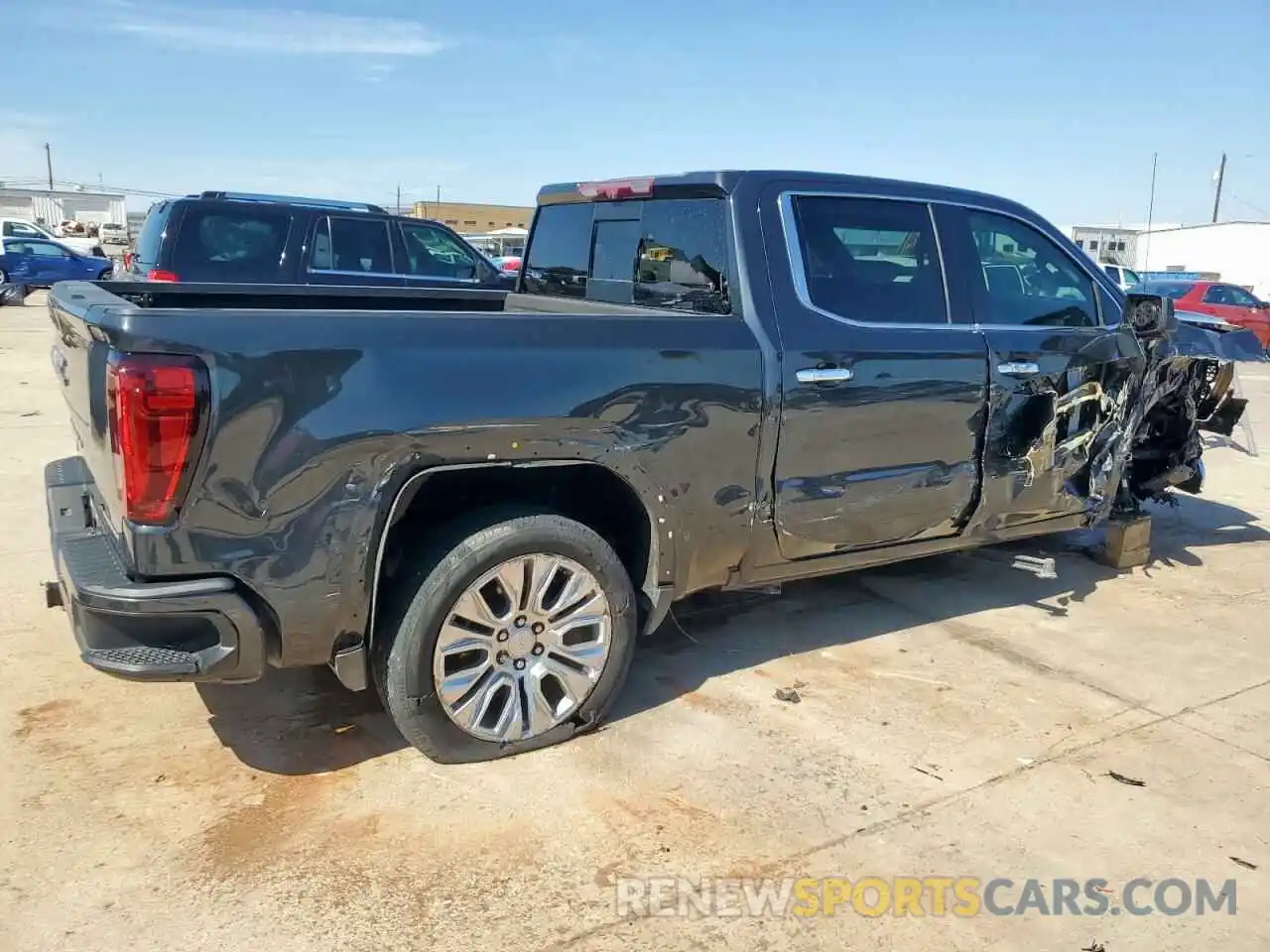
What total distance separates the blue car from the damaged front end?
2241 cm

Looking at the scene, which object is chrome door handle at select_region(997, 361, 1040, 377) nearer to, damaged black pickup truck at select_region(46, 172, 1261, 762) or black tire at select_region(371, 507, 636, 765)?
damaged black pickup truck at select_region(46, 172, 1261, 762)

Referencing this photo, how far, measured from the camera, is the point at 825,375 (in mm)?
3715

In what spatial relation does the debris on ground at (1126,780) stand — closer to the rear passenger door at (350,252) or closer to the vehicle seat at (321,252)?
the rear passenger door at (350,252)

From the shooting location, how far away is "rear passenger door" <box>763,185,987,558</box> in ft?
12.2

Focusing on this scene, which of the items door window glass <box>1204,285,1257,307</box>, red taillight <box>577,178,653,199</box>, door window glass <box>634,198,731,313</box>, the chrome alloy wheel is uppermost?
red taillight <box>577,178,653,199</box>

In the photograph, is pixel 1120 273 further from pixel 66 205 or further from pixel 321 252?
pixel 66 205

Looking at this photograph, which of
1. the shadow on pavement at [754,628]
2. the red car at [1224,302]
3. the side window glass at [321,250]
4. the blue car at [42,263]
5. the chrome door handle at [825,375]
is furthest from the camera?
the blue car at [42,263]

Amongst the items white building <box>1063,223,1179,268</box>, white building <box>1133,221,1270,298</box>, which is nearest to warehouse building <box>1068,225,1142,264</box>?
white building <box>1063,223,1179,268</box>

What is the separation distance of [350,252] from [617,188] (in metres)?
6.39

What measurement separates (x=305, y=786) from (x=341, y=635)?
1.84 feet

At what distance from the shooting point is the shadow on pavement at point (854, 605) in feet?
13.7

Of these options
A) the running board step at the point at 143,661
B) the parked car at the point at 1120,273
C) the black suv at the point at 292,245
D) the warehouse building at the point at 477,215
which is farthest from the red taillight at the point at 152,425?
the warehouse building at the point at 477,215

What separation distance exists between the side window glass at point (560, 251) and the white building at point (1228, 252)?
38.2 metres

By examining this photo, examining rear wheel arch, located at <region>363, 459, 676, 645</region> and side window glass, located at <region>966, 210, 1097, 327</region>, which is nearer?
rear wheel arch, located at <region>363, 459, 676, 645</region>
